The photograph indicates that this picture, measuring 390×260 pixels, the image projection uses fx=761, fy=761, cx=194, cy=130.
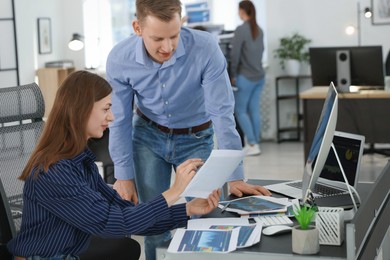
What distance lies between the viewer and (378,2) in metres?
8.67

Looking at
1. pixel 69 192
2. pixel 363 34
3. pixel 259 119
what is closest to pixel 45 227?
pixel 69 192

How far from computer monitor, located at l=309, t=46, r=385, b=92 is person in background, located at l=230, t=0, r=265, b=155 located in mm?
1685

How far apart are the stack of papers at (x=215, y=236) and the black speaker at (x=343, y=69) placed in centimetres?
416

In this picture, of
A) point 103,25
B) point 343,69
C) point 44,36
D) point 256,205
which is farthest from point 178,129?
point 103,25

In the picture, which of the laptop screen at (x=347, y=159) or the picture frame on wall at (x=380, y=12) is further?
the picture frame on wall at (x=380, y=12)

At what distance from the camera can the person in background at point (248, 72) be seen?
8188 mm

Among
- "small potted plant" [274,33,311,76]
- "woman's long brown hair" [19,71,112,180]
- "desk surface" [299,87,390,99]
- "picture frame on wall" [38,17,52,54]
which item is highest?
"picture frame on wall" [38,17,52,54]

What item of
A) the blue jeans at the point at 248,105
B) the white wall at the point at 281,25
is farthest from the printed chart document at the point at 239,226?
the white wall at the point at 281,25

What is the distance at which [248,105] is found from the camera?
858 centimetres

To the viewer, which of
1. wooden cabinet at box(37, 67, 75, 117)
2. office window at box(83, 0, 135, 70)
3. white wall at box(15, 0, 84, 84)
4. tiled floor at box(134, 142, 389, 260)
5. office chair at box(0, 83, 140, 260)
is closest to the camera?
office chair at box(0, 83, 140, 260)

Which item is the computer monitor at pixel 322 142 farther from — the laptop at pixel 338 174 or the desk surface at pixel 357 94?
the desk surface at pixel 357 94

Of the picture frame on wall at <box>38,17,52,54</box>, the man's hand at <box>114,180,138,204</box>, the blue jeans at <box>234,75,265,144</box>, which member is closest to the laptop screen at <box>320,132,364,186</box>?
the man's hand at <box>114,180,138,204</box>

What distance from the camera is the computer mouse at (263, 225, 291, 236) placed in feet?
7.68

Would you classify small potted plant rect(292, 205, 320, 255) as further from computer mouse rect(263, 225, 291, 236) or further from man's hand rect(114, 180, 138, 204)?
man's hand rect(114, 180, 138, 204)
